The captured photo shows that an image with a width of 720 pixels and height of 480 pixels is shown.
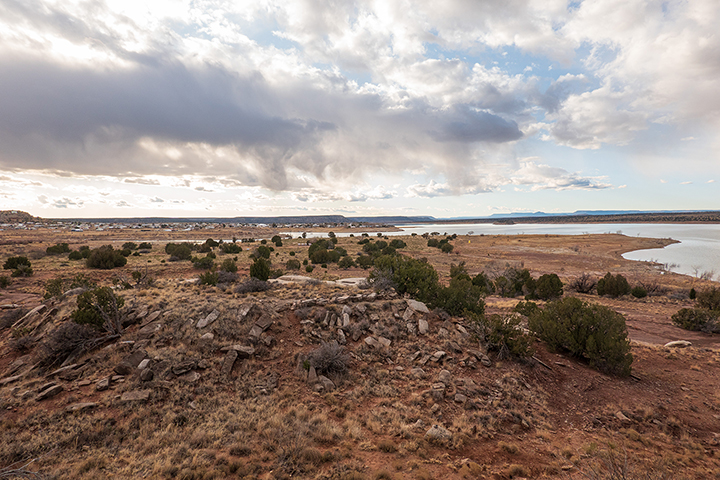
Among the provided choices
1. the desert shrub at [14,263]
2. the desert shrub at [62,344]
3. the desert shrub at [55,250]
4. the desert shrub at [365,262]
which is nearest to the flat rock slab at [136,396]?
the desert shrub at [62,344]

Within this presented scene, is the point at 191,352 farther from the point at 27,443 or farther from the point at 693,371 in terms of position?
the point at 693,371

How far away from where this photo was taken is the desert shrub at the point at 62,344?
34.0 ft

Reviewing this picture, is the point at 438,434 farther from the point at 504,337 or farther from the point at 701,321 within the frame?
the point at 701,321

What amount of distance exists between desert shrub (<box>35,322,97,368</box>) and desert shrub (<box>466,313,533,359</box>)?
50.3 feet

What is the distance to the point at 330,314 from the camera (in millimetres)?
12930

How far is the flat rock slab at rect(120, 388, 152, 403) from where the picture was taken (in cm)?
841

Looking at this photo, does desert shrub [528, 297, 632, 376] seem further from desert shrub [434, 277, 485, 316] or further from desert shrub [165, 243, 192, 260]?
desert shrub [165, 243, 192, 260]

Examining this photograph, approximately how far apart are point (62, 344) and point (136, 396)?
4.65 meters

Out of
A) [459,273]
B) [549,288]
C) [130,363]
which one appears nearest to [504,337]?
[130,363]

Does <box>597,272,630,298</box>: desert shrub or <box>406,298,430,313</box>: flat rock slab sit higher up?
<box>406,298,430,313</box>: flat rock slab

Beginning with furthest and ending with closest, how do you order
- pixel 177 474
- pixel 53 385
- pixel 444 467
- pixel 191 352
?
1. pixel 191 352
2. pixel 53 385
3. pixel 444 467
4. pixel 177 474

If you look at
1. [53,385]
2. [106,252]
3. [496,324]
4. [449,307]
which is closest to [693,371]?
[496,324]

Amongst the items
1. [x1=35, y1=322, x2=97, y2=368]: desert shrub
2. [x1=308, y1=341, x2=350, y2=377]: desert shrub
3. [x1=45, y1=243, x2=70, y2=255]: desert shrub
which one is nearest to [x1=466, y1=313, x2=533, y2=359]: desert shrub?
[x1=308, y1=341, x2=350, y2=377]: desert shrub

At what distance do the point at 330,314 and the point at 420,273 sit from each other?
20.2ft
